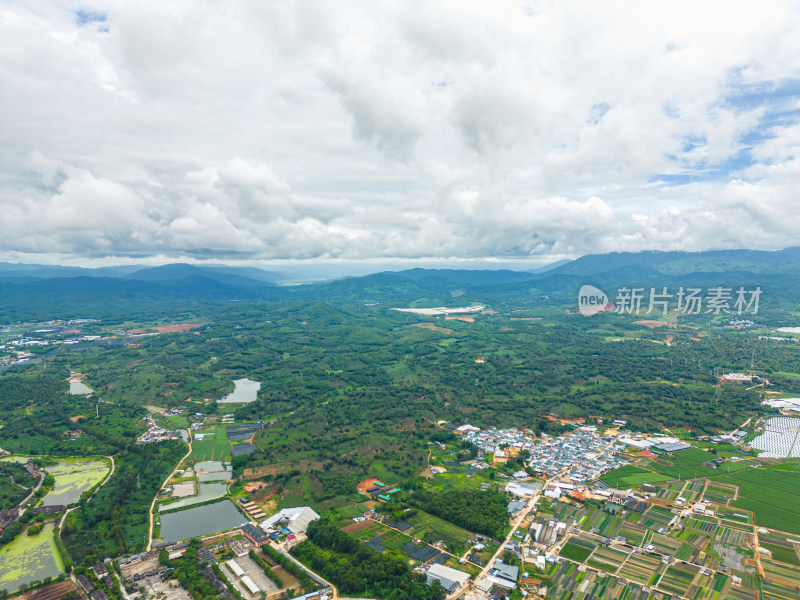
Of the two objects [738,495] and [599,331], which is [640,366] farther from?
[738,495]

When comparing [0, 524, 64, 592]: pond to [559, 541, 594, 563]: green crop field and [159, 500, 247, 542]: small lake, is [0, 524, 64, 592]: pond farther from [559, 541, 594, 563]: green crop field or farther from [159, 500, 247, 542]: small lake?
[559, 541, 594, 563]: green crop field

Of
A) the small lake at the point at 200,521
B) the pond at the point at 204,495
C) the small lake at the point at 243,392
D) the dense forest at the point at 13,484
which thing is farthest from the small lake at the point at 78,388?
the small lake at the point at 200,521

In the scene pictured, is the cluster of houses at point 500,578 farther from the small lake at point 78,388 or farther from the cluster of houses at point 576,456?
the small lake at point 78,388

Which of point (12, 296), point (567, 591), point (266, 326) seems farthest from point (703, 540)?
point (12, 296)

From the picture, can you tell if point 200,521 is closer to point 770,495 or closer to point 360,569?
point 360,569

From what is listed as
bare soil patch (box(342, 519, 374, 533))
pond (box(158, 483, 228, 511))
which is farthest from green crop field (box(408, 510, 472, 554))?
pond (box(158, 483, 228, 511))

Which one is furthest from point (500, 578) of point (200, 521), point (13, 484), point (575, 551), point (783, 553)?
point (13, 484)
